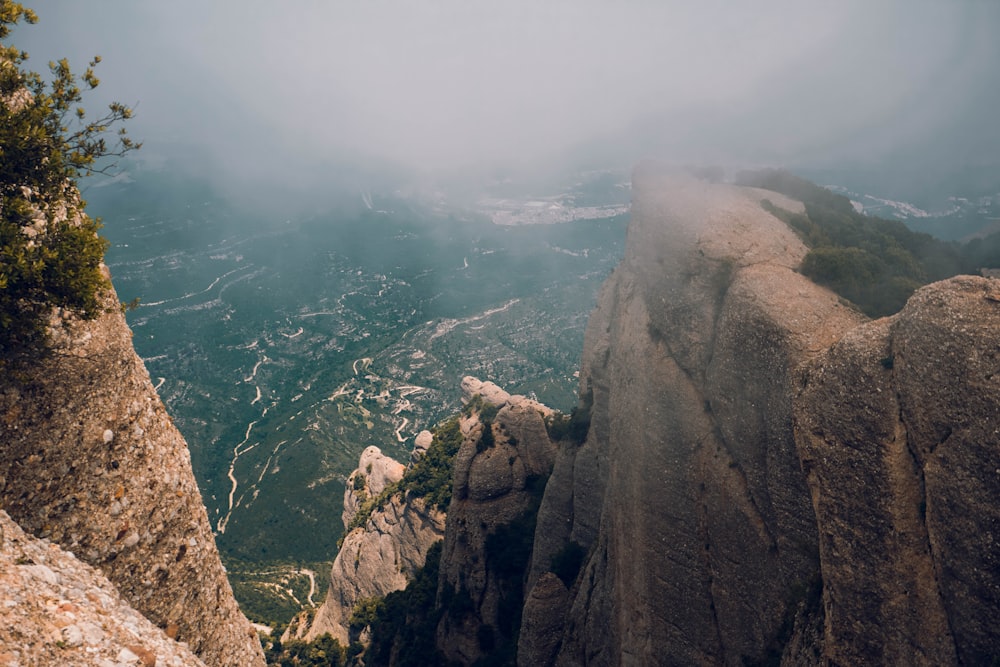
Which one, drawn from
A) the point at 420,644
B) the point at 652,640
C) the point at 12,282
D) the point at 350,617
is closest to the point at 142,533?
the point at 12,282

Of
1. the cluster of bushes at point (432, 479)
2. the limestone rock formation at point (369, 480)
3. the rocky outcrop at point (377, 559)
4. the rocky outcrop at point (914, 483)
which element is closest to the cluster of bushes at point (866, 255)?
the rocky outcrop at point (914, 483)

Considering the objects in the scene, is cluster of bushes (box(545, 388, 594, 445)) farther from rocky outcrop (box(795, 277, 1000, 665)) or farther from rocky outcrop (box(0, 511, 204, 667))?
rocky outcrop (box(0, 511, 204, 667))

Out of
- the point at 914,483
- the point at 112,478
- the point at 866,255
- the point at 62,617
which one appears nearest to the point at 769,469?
the point at 914,483

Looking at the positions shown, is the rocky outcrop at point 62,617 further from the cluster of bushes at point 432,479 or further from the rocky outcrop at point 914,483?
the cluster of bushes at point 432,479

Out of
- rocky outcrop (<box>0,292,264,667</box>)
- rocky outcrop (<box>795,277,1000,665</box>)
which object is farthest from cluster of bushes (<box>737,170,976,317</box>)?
rocky outcrop (<box>0,292,264,667</box>)

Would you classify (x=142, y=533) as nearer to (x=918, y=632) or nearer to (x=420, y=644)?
(x=918, y=632)

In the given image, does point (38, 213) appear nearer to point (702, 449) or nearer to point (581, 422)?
point (702, 449)
